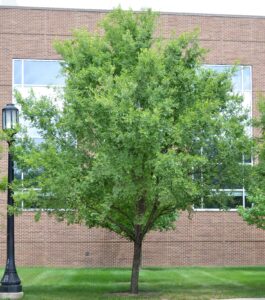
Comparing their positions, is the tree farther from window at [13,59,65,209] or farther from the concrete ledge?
window at [13,59,65,209]

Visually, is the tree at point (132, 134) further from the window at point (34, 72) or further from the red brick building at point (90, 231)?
the window at point (34, 72)

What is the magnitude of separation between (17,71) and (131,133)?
56.0 ft

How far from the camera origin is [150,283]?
22.6 meters

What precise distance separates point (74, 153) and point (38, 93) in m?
14.1

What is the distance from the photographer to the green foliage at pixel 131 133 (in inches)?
659

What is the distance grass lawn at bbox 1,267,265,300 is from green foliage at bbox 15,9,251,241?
6.62 ft

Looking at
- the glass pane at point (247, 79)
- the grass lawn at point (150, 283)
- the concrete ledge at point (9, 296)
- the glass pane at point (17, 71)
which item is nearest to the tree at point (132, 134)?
the grass lawn at point (150, 283)

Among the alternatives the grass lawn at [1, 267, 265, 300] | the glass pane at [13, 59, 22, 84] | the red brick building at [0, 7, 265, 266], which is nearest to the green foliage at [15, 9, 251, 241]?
the grass lawn at [1, 267, 265, 300]

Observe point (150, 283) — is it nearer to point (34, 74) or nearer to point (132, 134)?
point (132, 134)

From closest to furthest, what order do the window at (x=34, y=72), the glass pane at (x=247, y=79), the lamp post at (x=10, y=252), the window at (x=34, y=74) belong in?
the lamp post at (x=10, y=252) → the window at (x=34, y=74) → the window at (x=34, y=72) → the glass pane at (x=247, y=79)

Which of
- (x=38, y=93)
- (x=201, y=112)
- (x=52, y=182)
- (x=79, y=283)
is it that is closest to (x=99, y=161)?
(x=52, y=182)

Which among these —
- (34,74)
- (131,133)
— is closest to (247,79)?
(34,74)

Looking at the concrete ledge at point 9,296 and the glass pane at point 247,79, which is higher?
the glass pane at point 247,79

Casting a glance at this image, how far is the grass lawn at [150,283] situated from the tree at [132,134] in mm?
1430
